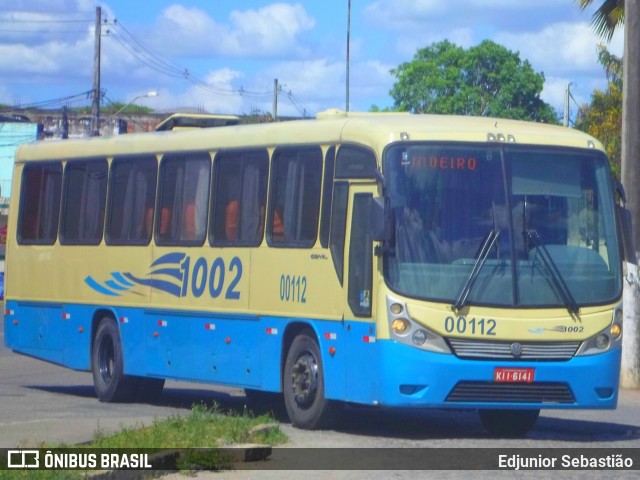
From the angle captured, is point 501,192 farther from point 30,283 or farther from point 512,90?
point 512,90

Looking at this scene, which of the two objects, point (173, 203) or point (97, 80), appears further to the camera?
point (97, 80)

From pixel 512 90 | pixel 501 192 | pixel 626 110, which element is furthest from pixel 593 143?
pixel 512 90

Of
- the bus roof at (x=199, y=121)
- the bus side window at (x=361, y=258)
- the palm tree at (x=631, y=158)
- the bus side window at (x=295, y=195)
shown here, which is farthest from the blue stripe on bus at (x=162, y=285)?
the palm tree at (x=631, y=158)

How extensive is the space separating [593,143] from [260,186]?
355cm

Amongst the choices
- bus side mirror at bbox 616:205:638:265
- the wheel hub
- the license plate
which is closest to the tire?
A: the wheel hub

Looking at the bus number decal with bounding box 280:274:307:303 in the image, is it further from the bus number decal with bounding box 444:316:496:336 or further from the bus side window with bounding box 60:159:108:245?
the bus side window with bounding box 60:159:108:245

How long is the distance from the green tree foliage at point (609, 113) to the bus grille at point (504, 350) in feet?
65.4

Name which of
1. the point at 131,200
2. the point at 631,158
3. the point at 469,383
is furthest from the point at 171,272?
the point at 631,158

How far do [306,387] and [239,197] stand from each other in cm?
254

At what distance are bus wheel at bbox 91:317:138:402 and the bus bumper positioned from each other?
562cm

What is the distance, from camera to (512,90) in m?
70.1

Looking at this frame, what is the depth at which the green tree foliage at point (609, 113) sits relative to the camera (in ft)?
105

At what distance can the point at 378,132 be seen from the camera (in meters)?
12.5

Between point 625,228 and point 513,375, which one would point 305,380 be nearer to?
point 513,375
